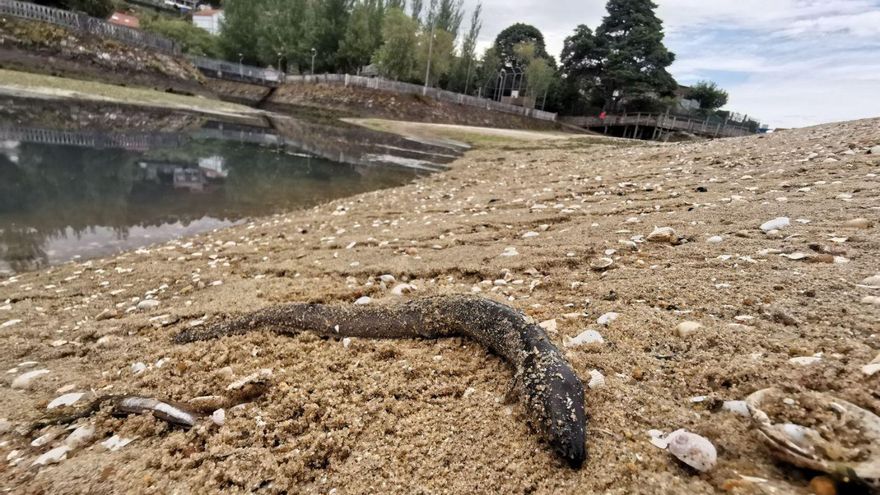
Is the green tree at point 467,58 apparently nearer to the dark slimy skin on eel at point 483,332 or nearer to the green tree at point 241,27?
the green tree at point 241,27

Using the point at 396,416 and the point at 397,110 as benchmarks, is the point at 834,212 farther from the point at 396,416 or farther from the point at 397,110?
the point at 397,110

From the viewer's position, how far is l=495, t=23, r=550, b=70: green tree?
84.4 m

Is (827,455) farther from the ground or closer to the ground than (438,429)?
farther from the ground

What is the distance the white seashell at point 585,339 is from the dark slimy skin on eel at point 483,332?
8.6 inches

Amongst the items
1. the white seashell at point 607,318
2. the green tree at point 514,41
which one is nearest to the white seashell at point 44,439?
the white seashell at point 607,318

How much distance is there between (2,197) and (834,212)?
1212 cm

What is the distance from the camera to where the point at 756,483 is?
154 centimetres

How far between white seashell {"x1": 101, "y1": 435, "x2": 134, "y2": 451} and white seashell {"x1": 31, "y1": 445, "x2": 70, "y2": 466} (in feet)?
0.57

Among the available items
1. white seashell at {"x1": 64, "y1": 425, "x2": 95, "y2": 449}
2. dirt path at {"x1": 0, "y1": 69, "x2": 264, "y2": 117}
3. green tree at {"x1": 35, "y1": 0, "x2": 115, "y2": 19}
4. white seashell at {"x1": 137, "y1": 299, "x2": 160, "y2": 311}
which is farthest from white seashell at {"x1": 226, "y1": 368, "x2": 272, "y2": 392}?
green tree at {"x1": 35, "y1": 0, "x2": 115, "y2": 19}

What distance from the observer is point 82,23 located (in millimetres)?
40531

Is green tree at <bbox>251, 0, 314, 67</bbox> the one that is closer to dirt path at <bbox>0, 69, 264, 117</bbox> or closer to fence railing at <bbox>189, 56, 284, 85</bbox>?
fence railing at <bbox>189, 56, 284, 85</bbox>

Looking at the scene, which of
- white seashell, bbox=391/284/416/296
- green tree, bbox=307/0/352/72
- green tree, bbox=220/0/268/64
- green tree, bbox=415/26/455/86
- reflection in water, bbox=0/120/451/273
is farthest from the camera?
green tree, bbox=220/0/268/64

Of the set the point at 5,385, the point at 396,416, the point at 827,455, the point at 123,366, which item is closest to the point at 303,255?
the point at 123,366

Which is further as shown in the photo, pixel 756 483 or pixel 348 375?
pixel 348 375
